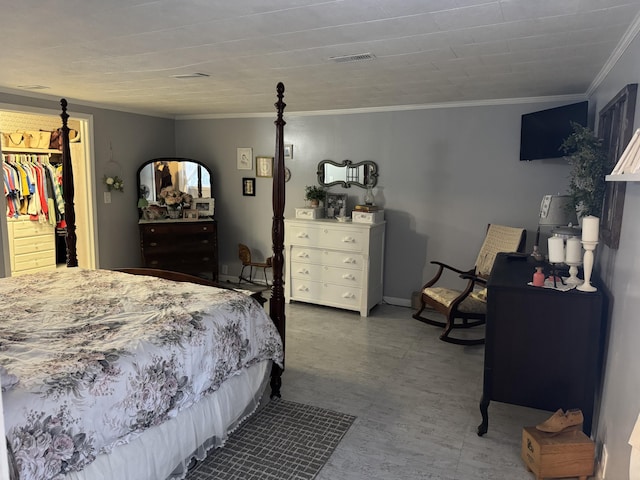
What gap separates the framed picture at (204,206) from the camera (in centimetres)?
Answer: 591

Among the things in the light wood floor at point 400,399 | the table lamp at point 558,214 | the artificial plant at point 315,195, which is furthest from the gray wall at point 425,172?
the table lamp at point 558,214

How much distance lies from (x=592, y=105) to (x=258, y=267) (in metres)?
4.00

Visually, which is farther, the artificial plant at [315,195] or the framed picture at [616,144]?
the artificial plant at [315,195]

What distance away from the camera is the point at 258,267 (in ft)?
19.5

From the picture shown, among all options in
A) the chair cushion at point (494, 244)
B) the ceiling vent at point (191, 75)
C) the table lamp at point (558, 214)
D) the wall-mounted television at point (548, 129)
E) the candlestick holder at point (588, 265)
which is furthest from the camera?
the chair cushion at point (494, 244)

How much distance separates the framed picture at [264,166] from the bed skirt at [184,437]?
130 inches

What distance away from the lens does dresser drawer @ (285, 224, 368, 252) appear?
15.7ft

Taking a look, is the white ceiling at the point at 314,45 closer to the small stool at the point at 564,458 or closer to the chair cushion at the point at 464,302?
the chair cushion at the point at 464,302

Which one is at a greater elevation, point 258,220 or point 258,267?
point 258,220

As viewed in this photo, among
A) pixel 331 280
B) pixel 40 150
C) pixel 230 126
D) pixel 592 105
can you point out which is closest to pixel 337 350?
pixel 331 280

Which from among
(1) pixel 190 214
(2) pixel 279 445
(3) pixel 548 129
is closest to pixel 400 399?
(2) pixel 279 445

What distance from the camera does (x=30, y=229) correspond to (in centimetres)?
608

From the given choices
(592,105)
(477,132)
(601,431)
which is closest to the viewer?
(601,431)

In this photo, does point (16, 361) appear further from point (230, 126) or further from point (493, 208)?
point (230, 126)
